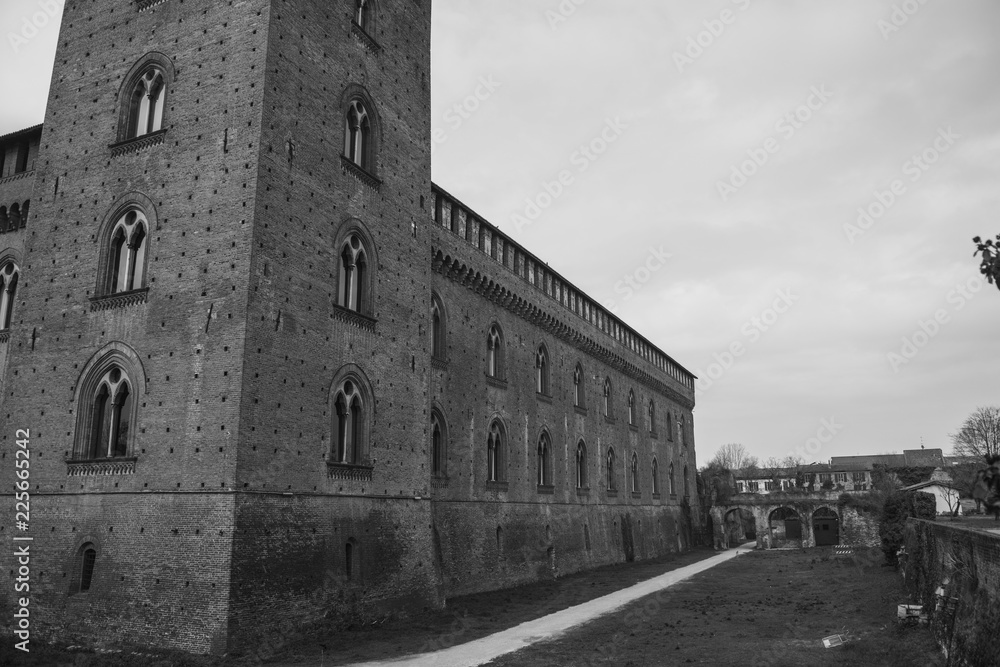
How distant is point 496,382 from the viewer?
24078mm

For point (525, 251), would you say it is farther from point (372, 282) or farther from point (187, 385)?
point (187, 385)

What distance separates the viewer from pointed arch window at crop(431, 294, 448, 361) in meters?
21.0

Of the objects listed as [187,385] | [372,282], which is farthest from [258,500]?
[372,282]

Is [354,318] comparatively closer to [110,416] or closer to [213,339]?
[213,339]

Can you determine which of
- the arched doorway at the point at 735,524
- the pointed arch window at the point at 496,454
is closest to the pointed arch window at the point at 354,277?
the pointed arch window at the point at 496,454

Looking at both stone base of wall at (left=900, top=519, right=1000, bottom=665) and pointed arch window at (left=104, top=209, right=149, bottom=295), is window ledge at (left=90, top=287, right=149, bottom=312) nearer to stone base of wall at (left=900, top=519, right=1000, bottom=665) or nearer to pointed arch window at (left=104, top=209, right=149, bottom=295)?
pointed arch window at (left=104, top=209, right=149, bottom=295)

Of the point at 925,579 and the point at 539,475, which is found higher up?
the point at 539,475

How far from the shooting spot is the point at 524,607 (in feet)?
61.1

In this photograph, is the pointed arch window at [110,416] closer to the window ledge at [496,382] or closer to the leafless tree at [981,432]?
the window ledge at [496,382]

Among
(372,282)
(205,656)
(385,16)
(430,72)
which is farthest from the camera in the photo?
(430,72)

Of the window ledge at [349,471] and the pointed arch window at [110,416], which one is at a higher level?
the pointed arch window at [110,416]

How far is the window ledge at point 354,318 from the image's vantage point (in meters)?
14.8

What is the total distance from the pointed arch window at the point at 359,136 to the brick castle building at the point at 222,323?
64mm

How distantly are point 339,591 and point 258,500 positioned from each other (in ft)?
8.38
